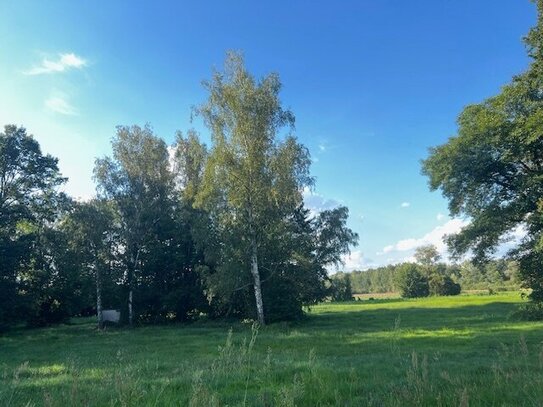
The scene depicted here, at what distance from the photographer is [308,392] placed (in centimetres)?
690

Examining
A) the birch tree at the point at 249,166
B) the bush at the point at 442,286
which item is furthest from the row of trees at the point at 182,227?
the bush at the point at 442,286

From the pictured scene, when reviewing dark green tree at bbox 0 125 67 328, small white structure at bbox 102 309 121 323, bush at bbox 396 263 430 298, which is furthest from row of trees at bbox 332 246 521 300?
dark green tree at bbox 0 125 67 328

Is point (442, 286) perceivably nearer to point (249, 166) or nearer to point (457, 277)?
point (457, 277)

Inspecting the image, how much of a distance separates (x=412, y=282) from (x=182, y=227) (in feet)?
258

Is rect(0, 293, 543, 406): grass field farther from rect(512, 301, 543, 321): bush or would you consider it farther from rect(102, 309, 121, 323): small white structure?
rect(102, 309, 121, 323): small white structure

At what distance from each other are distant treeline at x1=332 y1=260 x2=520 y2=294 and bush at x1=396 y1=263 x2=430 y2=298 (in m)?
2.12

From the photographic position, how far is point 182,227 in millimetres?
40312

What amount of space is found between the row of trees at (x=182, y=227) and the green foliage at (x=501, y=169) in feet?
37.2

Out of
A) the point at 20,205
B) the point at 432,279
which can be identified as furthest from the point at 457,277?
the point at 20,205

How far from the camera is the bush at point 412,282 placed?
10181 cm

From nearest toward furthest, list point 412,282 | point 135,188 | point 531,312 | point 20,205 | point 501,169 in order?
point 531,312, point 501,169, point 20,205, point 135,188, point 412,282

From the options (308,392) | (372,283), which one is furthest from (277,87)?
(372,283)

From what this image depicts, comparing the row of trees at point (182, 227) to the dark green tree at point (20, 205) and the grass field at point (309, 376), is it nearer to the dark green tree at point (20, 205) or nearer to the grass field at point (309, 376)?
the dark green tree at point (20, 205)

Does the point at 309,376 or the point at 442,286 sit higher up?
the point at 309,376
